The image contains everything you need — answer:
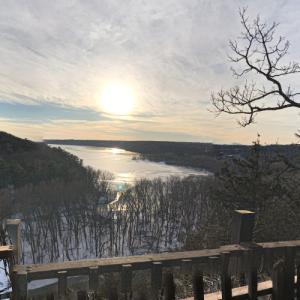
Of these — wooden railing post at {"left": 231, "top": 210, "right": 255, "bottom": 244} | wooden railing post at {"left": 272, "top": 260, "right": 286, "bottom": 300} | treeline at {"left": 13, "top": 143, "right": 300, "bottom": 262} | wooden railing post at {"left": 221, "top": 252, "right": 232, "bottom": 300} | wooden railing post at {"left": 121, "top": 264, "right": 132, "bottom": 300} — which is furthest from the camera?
treeline at {"left": 13, "top": 143, "right": 300, "bottom": 262}

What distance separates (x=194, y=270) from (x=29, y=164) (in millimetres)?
104351

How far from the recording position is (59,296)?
340cm

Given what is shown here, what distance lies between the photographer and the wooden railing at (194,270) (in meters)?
3.14

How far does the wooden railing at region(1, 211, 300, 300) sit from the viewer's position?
3.14m

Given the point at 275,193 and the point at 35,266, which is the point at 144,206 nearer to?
the point at 275,193

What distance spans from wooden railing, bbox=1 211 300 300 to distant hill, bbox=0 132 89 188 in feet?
309

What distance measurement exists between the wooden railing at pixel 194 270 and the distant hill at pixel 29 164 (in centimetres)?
9412

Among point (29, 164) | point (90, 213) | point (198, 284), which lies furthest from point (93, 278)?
point (29, 164)

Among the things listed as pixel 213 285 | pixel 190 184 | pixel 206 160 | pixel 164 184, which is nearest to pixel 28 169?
pixel 164 184

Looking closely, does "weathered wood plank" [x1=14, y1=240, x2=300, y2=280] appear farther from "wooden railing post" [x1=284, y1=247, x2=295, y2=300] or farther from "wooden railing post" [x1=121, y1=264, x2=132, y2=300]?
"wooden railing post" [x1=284, y1=247, x2=295, y2=300]

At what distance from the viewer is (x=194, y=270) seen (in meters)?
3.62

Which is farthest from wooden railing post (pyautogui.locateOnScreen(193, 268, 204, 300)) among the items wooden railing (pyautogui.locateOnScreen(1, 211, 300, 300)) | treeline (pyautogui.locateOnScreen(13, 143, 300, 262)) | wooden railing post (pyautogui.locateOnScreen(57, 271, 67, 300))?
treeline (pyautogui.locateOnScreen(13, 143, 300, 262))

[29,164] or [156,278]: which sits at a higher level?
[156,278]

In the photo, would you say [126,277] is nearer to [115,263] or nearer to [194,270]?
[115,263]
